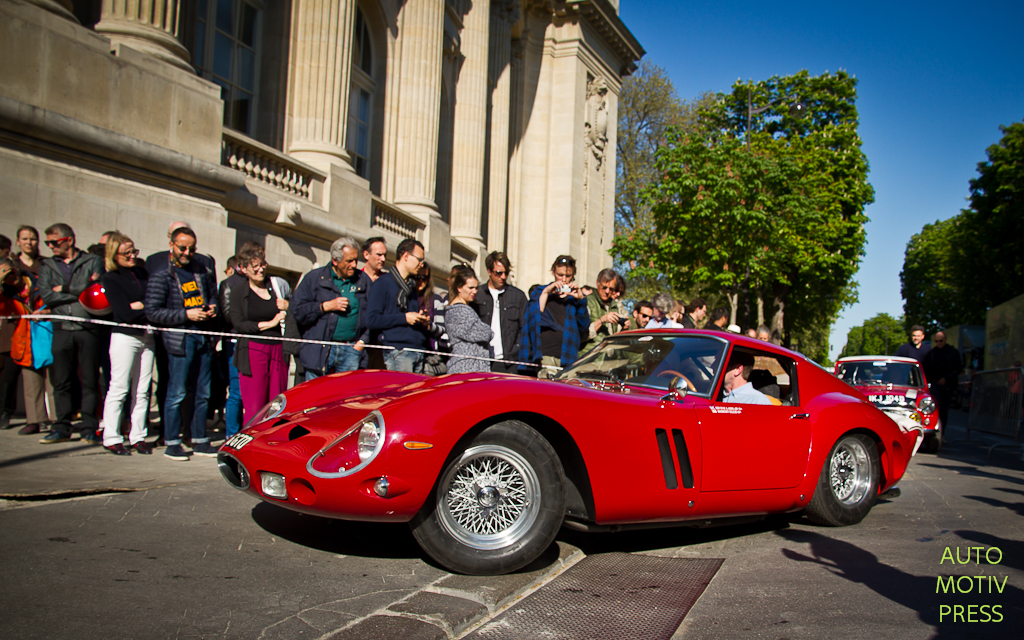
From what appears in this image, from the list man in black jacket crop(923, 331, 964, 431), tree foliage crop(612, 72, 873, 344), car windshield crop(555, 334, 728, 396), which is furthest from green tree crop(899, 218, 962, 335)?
car windshield crop(555, 334, 728, 396)

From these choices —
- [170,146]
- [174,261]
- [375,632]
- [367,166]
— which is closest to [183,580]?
[375,632]

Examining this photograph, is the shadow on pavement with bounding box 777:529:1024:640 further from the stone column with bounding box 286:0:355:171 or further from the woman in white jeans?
the stone column with bounding box 286:0:355:171

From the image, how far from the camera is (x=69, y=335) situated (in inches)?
262

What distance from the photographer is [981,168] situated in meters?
38.7

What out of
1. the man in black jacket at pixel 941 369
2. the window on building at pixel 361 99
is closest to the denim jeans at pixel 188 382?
the window on building at pixel 361 99

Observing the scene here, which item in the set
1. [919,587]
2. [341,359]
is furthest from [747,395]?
[341,359]

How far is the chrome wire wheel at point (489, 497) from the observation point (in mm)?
3447

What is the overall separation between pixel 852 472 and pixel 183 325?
565 cm

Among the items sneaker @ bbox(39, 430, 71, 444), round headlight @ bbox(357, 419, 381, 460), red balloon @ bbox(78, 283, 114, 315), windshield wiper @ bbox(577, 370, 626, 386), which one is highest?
red balloon @ bbox(78, 283, 114, 315)

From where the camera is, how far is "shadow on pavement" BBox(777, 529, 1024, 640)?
3162mm

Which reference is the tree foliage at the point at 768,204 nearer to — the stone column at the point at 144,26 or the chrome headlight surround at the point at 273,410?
the stone column at the point at 144,26

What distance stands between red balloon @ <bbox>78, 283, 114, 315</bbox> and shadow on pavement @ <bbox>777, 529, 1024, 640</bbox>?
584 centimetres

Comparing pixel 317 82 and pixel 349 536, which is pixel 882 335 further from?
pixel 349 536

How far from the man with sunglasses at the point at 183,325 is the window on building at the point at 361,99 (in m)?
10.9
